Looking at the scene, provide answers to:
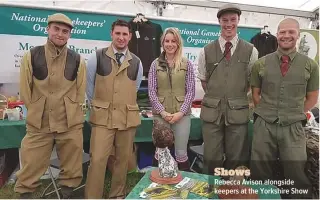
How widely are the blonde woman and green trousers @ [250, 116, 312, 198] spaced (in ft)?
2.07

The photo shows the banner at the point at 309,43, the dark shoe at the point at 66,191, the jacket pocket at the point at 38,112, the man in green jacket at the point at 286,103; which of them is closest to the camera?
the man in green jacket at the point at 286,103

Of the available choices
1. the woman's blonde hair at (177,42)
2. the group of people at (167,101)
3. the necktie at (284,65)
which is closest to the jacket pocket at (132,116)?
the group of people at (167,101)

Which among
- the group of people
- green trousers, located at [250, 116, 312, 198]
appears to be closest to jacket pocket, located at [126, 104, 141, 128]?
the group of people

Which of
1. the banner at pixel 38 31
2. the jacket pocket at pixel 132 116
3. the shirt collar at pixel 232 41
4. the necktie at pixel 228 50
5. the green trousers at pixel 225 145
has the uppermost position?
the banner at pixel 38 31

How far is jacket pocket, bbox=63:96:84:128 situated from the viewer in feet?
7.83

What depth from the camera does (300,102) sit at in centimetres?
227

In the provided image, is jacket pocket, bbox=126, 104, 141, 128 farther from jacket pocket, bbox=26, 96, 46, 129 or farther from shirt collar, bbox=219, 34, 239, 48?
shirt collar, bbox=219, 34, 239, 48

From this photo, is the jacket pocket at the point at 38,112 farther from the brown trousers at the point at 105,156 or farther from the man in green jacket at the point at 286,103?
the man in green jacket at the point at 286,103

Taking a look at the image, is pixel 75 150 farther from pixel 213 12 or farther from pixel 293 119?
pixel 213 12

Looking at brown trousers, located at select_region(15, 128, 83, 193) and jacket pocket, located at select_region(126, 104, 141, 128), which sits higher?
jacket pocket, located at select_region(126, 104, 141, 128)

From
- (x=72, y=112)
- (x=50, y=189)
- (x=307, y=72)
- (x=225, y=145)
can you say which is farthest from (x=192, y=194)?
(x=50, y=189)

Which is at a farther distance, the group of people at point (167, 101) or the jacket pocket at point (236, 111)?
the jacket pocket at point (236, 111)

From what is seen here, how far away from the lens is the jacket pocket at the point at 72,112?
2387 millimetres

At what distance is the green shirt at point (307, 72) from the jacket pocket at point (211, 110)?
371 millimetres
